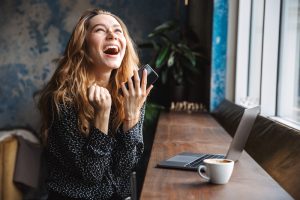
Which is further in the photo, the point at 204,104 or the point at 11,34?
the point at 11,34

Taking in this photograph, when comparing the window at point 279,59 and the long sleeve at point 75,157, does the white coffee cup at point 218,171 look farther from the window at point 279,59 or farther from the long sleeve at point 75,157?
the window at point 279,59

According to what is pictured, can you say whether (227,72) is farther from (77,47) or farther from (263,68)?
(77,47)

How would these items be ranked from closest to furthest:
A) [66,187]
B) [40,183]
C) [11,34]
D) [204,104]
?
[66,187]
[204,104]
[40,183]
[11,34]

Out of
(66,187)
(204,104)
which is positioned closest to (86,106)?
(66,187)

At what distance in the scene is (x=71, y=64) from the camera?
62.7 inches

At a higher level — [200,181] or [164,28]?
[164,28]

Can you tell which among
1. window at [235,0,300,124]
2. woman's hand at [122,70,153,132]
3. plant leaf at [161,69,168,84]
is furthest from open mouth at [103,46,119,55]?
plant leaf at [161,69,168,84]

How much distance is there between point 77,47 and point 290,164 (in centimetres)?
95

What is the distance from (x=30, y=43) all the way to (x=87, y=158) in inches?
129

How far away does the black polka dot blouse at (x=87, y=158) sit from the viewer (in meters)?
1.43

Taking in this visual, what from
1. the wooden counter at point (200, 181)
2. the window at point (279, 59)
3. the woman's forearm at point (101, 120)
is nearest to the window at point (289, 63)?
the window at point (279, 59)

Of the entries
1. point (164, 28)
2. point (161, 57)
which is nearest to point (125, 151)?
point (161, 57)

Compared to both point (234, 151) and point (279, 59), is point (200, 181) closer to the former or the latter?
point (234, 151)

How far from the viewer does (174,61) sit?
3588mm
